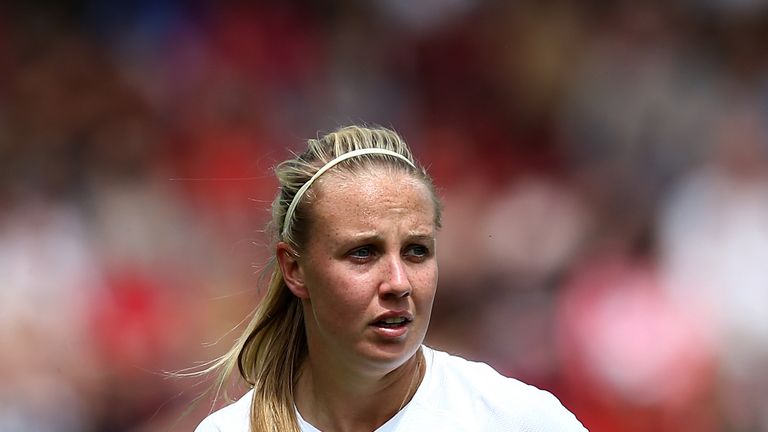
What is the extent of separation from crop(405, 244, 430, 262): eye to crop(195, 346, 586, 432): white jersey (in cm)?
32

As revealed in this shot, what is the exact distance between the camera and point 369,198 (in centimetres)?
253

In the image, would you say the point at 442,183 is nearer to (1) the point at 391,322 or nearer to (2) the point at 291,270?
(2) the point at 291,270

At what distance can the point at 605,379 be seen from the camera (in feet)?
15.7

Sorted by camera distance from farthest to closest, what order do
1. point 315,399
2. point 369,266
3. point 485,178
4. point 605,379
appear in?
point 485,178 < point 605,379 < point 315,399 < point 369,266

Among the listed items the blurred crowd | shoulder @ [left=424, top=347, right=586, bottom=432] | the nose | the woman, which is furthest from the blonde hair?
the blurred crowd

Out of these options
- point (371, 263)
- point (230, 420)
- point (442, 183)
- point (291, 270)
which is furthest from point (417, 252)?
point (442, 183)

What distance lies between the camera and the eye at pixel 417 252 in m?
2.52

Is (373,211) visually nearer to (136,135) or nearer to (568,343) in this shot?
(568,343)

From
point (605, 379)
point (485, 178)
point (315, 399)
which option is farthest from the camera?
point (485, 178)

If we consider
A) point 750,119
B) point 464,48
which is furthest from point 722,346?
point 464,48

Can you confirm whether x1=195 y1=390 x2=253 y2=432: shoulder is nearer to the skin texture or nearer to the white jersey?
the white jersey

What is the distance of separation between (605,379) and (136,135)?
2.47 meters

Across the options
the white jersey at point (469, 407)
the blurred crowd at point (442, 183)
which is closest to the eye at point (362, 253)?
the white jersey at point (469, 407)

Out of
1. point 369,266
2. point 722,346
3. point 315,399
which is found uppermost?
point 722,346
